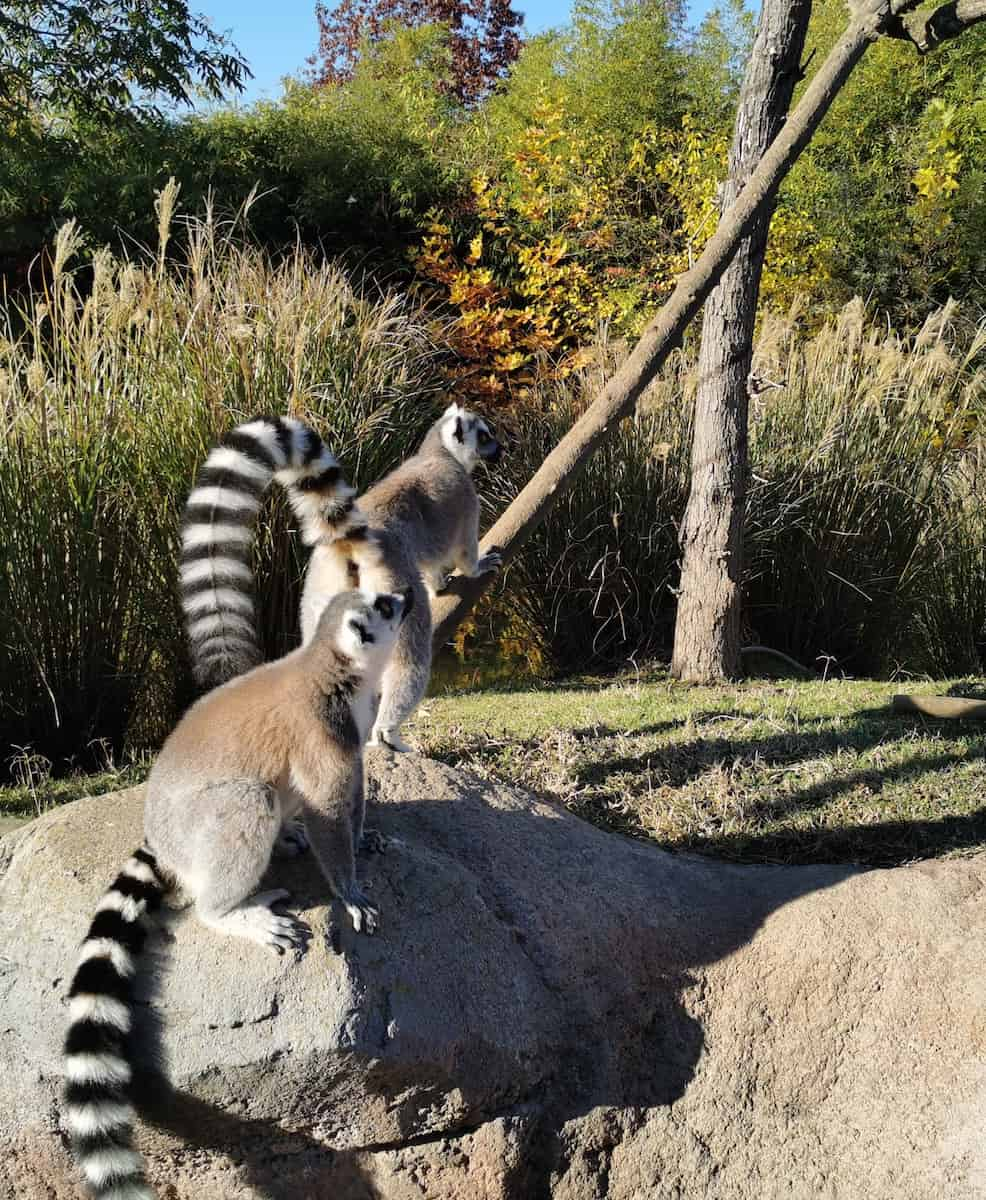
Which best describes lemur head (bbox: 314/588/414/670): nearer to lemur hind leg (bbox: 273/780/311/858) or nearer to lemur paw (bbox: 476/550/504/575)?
lemur hind leg (bbox: 273/780/311/858)

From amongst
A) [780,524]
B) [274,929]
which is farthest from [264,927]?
[780,524]

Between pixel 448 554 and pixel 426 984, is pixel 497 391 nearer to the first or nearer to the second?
pixel 448 554

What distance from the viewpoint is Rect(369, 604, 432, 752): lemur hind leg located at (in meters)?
4.72

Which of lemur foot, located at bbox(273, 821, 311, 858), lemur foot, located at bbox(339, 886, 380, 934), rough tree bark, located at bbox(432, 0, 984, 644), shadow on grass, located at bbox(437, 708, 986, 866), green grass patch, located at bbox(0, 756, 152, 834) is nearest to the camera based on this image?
lemur foot, located at bbox(339, 886, 380, 934)

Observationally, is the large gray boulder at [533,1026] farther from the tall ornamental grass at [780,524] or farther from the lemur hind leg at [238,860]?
the tall ornamental grass at [780,524]

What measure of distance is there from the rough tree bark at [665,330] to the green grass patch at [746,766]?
31.8 inches

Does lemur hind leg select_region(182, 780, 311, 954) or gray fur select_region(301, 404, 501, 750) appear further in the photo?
gray fur select_region(301, 404, 501, 750)

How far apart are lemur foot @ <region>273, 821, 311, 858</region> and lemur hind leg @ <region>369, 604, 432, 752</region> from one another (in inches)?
48.3

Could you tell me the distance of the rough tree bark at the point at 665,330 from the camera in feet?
16.6

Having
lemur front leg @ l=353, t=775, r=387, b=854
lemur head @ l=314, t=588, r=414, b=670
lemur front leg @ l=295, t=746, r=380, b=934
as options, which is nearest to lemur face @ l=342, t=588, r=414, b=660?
lemur head @ l=314, t=588, r=414, b=670

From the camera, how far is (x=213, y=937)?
Answer: 10.6ft

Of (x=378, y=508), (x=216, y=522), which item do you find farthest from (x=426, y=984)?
(x=378, y=508)

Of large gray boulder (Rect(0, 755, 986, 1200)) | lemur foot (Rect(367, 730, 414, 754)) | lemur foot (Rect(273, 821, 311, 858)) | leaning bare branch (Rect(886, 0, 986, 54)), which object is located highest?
leaning bare branch (Rect(886, 0, 986, 54))

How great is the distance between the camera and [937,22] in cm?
548
